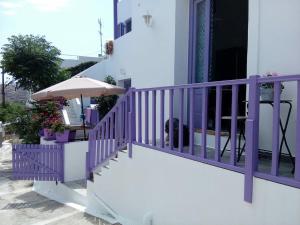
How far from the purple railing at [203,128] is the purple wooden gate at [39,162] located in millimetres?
1943

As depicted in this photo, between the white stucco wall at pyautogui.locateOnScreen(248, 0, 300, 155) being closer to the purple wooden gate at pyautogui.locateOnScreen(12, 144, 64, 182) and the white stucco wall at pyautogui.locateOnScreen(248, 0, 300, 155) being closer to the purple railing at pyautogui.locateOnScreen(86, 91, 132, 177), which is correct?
the purple railing at pyautogui.locateOnScreen(86, 91, 132, 177)

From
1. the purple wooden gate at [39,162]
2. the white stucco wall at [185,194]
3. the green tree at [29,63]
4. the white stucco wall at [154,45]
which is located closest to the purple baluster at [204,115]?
the white stucco wall at [185,194]

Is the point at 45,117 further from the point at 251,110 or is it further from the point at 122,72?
the point at 251,110

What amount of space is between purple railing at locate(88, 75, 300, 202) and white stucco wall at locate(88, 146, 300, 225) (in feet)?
0.30

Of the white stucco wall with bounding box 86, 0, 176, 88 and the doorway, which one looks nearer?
the doorway

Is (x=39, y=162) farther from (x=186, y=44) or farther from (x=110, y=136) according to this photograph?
(x=186, y=44)

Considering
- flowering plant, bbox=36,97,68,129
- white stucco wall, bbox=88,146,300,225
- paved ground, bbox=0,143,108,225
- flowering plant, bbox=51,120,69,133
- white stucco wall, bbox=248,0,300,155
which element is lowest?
paved ground, bbox=0,143,108,225

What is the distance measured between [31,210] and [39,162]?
1.70 m

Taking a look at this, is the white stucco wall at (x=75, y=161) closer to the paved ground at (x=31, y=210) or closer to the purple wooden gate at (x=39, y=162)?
the purple wooden gate at (x=39, y=162)

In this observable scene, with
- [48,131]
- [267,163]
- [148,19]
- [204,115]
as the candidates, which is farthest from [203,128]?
[48,131]

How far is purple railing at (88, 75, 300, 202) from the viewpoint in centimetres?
280

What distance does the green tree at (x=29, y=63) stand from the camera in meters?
13.5

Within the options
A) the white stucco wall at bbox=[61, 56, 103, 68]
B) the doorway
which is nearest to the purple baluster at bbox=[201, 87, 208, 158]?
the doorway

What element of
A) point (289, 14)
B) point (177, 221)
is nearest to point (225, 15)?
point (289, 14)
